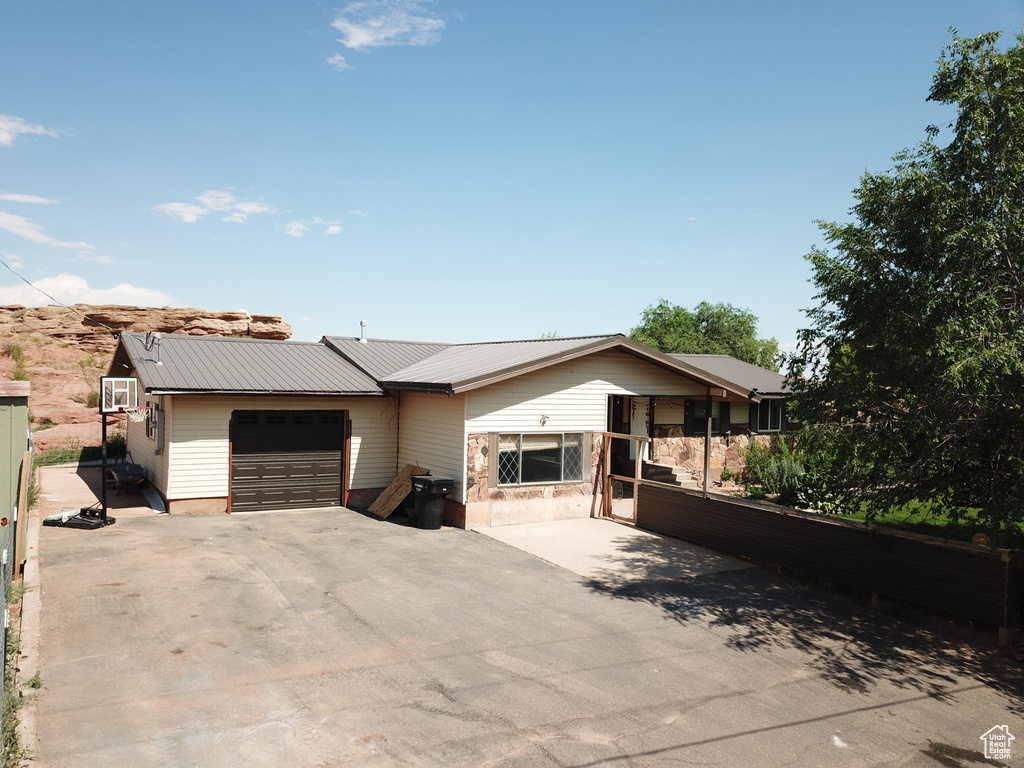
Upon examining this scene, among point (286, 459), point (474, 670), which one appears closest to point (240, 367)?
point (286, 459)

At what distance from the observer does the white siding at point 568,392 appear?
50.6 ft

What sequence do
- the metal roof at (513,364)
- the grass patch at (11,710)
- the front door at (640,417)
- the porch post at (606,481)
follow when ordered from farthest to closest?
the front door at (640,417)
the porch post at (606,481)
the metal roof at (513,364)
the grass patch at (11,710)

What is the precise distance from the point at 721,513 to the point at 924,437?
4998 millimetres

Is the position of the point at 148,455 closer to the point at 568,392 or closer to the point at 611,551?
the point at 568,392

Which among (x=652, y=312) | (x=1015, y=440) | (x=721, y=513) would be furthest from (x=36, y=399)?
(x=652, y=312)

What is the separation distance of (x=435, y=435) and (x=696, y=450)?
8139 mm

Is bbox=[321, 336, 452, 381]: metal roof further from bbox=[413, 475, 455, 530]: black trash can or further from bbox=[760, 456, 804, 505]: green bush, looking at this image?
bbox=[760, 456, 804, 505]: green bush

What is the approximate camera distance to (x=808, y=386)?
401 inches

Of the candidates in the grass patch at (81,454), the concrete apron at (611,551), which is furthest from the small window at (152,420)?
the concrete apron at (611,551)

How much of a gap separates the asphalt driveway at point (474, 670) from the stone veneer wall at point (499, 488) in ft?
10.3

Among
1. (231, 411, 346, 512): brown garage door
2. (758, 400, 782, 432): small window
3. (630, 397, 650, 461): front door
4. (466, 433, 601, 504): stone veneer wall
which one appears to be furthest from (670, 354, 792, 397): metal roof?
(231, 411, 346, 512): brown garage door

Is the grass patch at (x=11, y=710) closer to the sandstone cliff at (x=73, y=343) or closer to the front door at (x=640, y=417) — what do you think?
the front door at (x=640, y=417)

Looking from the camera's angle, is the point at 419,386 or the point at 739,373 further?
the point at 739,373

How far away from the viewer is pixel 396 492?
54.1ft
